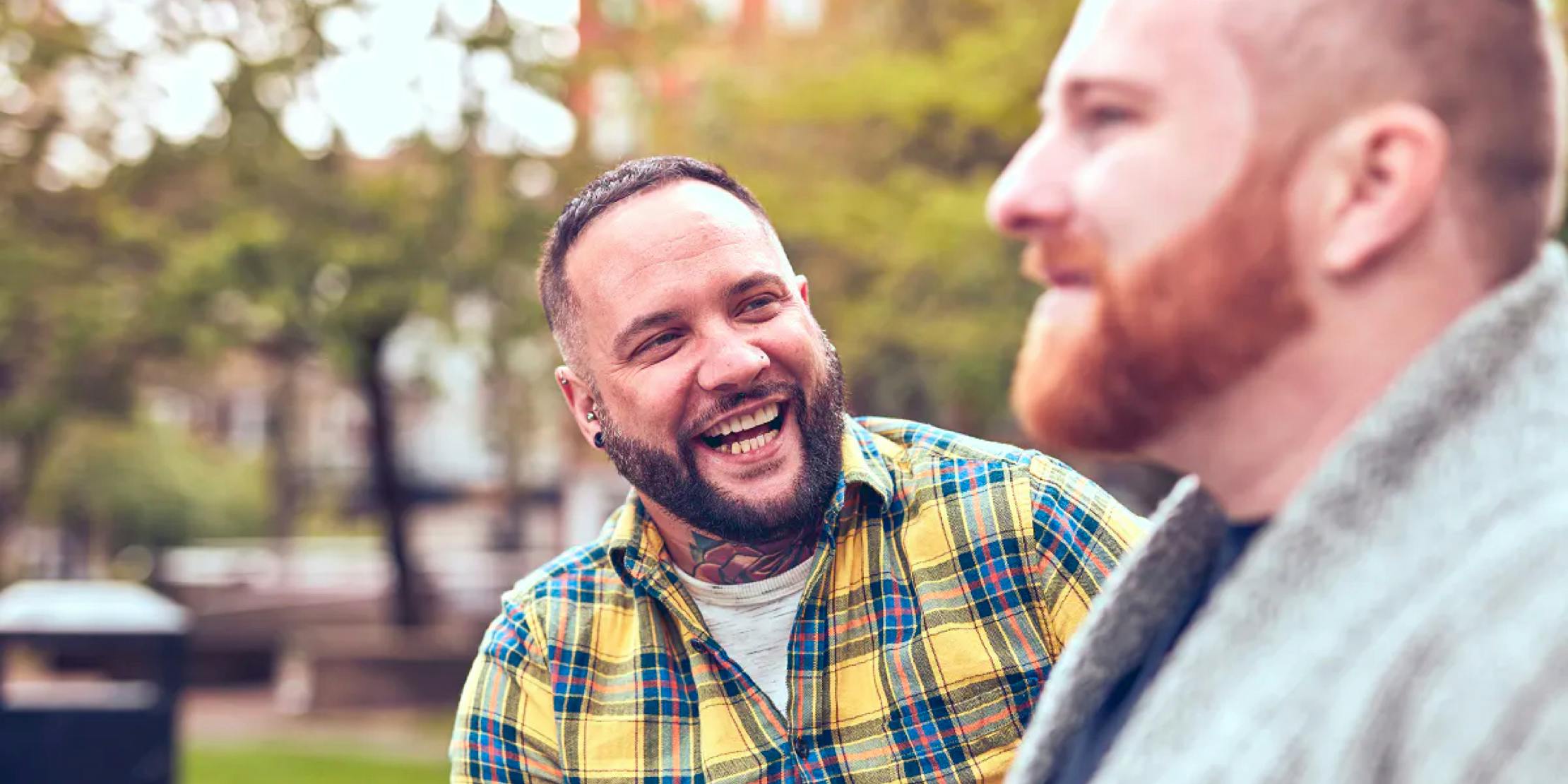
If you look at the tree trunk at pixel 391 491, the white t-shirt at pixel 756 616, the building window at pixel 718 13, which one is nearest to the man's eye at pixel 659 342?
the white t-shirt at pixel 756 616

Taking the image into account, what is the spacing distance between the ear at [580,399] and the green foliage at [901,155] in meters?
7.79

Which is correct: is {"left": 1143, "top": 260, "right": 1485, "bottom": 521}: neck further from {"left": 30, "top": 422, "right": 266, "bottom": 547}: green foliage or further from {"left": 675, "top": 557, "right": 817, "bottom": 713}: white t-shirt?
{"left": 30, "top": 422, "right": 266, "bottom": 547}: green foliage

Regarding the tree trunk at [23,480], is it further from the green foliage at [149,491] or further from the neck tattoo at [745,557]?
the neck tattoo at [745,557]

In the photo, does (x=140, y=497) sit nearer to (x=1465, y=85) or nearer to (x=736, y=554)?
(x=736, y=554)

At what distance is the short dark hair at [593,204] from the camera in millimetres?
2408

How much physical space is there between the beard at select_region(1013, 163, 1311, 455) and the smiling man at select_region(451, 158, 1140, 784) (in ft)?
3.49

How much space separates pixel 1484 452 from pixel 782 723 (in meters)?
1.41

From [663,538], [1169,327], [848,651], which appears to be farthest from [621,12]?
[1169,327]

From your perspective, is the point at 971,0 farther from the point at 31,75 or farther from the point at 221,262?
the point at 31,75

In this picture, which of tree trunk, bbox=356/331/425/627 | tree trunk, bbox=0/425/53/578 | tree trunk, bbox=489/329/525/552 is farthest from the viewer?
tree trunk, bbox=0/425/53/578

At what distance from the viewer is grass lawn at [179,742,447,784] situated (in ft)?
33.8

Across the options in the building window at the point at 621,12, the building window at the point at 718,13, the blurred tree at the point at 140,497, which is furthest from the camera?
the blurred tree at the point at 140,497

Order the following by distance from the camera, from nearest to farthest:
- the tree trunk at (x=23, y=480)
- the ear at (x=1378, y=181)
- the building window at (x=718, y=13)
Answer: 1. the ear at (x=1378, y=181)
2. the building window at (x=718, y=13)
3. the tree trunk at (x=23, y=480)

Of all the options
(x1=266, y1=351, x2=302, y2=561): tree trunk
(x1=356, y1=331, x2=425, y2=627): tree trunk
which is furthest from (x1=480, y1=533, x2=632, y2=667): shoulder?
(x1=266, y1=351, x2=302, y2=561): tree trunk
